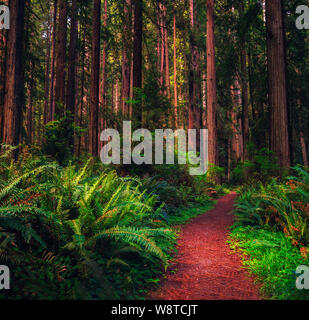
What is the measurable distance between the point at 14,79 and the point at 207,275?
23.4 feet

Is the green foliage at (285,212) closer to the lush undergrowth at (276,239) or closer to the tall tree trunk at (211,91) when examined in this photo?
the lush undergrowth at (276,239)

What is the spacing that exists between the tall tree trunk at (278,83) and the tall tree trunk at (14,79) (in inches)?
297

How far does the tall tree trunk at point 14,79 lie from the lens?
22.3 ft

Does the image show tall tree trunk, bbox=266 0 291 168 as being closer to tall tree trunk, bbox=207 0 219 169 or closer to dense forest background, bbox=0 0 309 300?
dense forest background, bbox=0 0 309 300

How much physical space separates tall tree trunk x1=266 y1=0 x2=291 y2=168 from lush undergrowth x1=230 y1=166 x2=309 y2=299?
2000mm

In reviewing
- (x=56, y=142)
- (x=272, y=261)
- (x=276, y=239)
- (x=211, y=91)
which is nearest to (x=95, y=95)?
(x=56, y=142)

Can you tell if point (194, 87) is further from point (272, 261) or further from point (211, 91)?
point (272, 261)

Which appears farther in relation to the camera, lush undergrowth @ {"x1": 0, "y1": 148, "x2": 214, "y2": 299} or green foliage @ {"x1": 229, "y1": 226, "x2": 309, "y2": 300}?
green foliage @ {"x1": 229, "y1": 226, "x2": 309, "y2": 300}

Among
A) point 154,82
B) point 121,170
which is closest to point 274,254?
point 121,170

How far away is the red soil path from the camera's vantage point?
2729 millimetres

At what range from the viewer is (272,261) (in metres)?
3.38

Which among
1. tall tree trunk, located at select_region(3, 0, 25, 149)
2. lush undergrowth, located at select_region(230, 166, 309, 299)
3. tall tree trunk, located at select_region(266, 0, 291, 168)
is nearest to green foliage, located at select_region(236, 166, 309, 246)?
lush undergrowth, located at select_region(230, 166, 309, 299)

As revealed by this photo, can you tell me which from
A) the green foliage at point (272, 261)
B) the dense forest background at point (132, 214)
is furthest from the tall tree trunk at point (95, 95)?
the green foliage at point (272, 261)

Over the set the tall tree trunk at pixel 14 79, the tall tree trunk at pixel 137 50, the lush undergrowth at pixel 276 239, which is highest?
the tall tree trunk at pixel 137 50
